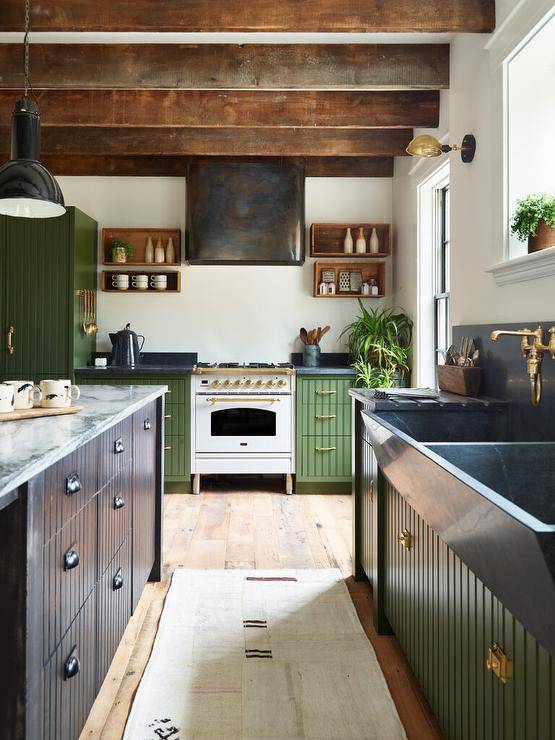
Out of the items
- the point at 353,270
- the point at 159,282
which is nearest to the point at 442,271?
the point at 353,270

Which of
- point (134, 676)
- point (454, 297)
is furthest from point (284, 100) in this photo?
point (134, 676)

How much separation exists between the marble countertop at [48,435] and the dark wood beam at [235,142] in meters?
2.76

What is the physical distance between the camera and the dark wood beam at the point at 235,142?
436 cm

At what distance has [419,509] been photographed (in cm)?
144

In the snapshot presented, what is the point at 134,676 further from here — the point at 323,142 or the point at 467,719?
the point at 323,142

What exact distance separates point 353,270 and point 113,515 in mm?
3665

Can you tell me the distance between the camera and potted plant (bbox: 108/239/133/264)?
4859 mm

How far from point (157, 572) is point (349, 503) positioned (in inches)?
73.9

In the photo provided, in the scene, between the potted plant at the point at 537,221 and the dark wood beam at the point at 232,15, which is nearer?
the potted plant at the point at 537,221

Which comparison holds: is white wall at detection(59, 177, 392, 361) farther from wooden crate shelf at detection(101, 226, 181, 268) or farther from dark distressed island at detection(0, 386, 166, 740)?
dark distressed island at detection(0, 386, 166, 740)

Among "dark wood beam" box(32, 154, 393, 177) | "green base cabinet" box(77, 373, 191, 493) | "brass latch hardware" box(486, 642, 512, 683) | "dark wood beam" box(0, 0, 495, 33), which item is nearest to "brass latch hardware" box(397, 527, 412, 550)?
"brass latch hardware" box(486, 642, 512, 683)

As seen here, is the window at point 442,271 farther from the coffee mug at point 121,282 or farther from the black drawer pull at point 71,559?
the black drawer pull at point 71,559

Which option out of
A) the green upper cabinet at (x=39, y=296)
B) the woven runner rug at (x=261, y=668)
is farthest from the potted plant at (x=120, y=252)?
the woven runner rug at (x=261, y=668)

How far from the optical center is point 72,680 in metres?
1.42
